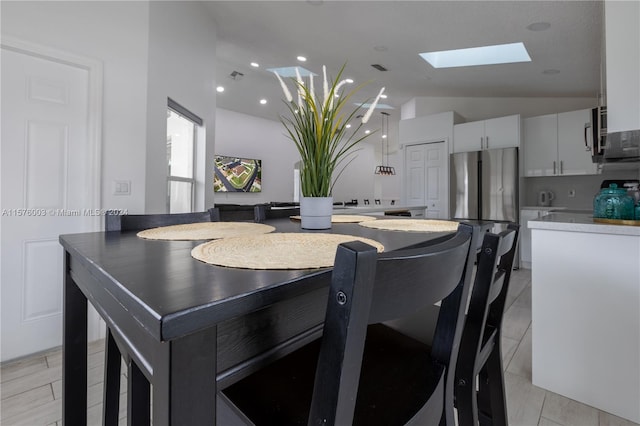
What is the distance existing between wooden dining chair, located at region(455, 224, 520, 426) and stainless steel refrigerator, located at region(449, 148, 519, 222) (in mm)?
3705

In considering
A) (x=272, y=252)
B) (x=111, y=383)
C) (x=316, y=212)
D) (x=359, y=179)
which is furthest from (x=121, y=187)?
(x=359, y=179)

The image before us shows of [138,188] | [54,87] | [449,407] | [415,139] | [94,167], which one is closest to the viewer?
[449,407]

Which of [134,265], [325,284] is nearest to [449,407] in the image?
[325,284]

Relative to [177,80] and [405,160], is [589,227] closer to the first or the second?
[177,80]

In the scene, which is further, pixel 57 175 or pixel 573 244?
pixel 57 175

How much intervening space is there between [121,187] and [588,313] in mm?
2905

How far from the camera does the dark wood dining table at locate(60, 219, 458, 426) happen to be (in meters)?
0.39

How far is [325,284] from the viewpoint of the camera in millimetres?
569

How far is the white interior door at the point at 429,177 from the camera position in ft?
16.9

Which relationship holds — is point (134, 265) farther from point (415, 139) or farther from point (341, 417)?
point (415, 139)

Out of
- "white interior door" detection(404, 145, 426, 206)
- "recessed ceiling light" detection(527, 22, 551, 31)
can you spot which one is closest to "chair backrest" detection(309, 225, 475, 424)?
"recessed ceiling light" detection(527, 22, 551, 31)

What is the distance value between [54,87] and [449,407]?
8.80 feet

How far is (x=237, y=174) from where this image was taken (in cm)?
714

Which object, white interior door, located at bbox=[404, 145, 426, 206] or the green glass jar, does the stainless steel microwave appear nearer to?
the green glass jar
